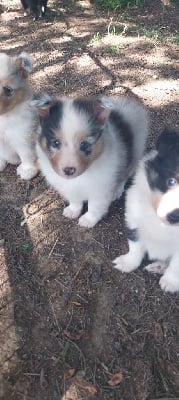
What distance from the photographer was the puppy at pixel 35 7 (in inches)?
257

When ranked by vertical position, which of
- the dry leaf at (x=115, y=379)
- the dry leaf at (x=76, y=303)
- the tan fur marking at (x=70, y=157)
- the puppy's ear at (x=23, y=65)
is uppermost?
the puppy's ear at (x=23, y=65)

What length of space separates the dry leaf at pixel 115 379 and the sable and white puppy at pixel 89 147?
4.21 ft

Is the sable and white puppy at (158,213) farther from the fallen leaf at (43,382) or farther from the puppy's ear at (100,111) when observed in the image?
the fallen leaf at (43,382)

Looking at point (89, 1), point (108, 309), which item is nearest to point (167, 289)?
point (108, 309)

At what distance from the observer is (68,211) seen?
3.72 m

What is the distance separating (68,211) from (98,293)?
84cm

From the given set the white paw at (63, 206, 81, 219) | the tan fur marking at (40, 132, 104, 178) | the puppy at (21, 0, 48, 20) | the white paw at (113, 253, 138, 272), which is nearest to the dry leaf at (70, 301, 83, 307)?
the white paw at (113, 253, 138, 272)

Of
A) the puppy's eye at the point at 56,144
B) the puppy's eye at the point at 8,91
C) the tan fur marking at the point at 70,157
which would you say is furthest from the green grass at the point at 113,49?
the puppy's eye at the point at 56,144

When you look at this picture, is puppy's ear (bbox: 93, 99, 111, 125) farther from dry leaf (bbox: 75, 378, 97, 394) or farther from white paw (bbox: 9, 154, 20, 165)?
dry leaf (bbox: 75, 378, 97, 394)

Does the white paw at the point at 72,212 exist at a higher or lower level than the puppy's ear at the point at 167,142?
lower

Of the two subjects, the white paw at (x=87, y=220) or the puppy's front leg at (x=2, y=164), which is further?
the puppy's front leg at (x=2, y=164)

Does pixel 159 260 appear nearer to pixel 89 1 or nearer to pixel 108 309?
pixel 108 309

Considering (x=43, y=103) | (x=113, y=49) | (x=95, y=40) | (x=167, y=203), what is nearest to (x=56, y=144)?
(x=43, y=103)

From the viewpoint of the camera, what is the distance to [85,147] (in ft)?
9.69
